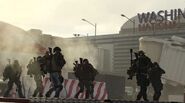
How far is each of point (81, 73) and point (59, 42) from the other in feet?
85.9

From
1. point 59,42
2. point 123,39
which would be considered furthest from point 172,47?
point 123,39

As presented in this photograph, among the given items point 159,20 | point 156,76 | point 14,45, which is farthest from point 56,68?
point 159,20

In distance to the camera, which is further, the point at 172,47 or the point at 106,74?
the point at 106,74

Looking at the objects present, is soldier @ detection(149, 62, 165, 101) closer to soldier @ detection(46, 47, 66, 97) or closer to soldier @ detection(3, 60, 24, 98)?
soldier @ detection(46, 47, 66, 97)

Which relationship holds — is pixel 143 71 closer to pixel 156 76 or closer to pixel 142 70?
pixel 142 70

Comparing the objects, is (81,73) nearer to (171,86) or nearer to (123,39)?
(171,86)

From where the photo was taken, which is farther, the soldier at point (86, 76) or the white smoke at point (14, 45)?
the white smoke at point (14, 45)

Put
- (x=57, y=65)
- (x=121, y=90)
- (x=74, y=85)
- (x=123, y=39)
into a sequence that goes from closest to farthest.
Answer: (x=57, y=65) < (x=74, y=85) < (x=121, y=90) < (x=123, y=39)

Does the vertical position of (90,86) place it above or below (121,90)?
above

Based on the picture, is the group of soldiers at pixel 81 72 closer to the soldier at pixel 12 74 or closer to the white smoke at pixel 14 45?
the soldier at pixel 12 74

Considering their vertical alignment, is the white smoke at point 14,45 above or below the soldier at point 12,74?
above

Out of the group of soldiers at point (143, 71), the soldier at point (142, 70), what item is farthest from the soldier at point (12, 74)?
the soldier at point (142, 70)

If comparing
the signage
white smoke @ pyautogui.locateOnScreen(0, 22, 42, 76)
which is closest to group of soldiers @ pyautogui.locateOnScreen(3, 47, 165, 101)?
white smoke @ pyautogui.locateOnScreen(0, 22, 42, 76)

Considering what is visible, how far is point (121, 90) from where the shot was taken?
51562 mm
